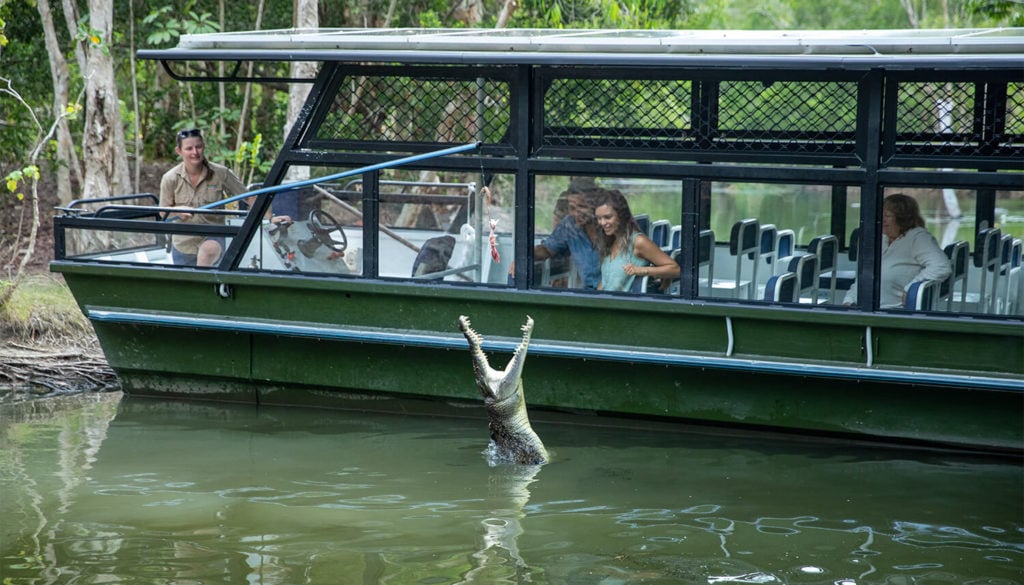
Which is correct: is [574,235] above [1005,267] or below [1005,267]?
above

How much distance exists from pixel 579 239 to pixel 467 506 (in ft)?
6.03

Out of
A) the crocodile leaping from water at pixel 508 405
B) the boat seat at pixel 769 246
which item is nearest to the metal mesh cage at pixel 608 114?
the boat seat at pixel 769 246

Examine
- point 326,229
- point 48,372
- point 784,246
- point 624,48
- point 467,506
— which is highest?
point 624,48

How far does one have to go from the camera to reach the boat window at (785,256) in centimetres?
753

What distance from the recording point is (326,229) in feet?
26.7

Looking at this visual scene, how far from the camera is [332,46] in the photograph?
7.73 m

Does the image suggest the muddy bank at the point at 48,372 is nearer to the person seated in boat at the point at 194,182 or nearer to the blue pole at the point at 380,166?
the person seated in boat at the point at 194,182

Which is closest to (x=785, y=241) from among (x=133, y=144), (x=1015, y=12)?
(x=1015, y=12)

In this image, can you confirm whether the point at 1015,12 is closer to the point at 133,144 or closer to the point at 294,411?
the point at 294,411

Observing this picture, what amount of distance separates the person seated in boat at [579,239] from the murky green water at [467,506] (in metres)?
1.06

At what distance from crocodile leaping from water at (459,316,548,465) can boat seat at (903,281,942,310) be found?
2.10 m

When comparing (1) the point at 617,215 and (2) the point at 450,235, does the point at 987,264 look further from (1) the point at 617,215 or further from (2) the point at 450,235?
(2) the point at 450,235

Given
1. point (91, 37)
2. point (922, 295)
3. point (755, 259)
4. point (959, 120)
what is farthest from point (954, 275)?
point (91, 37)

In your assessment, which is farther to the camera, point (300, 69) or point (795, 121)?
point (300, 69)
